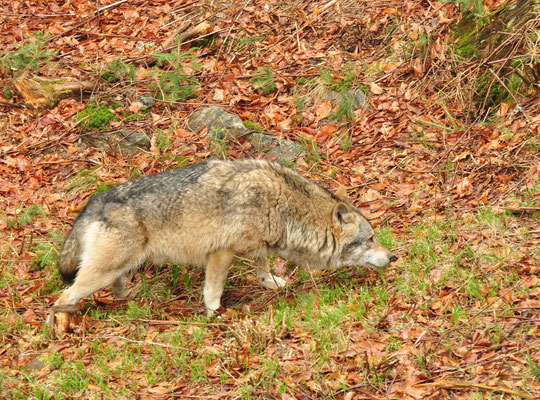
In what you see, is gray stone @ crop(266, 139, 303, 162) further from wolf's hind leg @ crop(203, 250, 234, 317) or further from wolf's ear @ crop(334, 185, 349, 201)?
wolf's hind leg @ crop(203, 250, 234, 317)

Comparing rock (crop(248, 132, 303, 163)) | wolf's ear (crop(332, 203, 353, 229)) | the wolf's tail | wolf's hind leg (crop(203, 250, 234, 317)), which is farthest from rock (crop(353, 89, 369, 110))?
the wolf's tail

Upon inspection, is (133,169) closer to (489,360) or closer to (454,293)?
(454,293)

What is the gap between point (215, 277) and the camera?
26.1ft

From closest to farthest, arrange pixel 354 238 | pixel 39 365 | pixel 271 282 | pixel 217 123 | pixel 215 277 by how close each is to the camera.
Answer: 1. pixel 39 365
2. pixel 215 277
3. pixel 354 238
4. pixel 271 282
5. pixel 217 123

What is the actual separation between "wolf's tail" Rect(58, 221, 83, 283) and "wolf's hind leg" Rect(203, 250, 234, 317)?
61.5 inches

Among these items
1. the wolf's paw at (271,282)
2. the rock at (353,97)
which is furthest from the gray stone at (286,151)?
the wolf's paw at (271,282)

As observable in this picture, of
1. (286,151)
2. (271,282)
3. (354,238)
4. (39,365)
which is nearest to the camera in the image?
(39,365)

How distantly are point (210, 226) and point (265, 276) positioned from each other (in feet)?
3.68

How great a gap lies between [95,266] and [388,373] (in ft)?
12.1

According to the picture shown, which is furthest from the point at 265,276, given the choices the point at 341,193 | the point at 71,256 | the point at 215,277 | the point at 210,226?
the point at 71,256

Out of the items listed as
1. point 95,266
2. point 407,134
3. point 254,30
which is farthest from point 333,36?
point 95,266

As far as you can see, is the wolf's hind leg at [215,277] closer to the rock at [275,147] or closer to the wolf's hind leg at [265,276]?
the wolf's hind leg at [265,276]

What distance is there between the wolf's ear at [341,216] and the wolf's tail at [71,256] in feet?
10.2

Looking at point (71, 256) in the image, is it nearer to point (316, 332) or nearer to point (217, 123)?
point (316, 332)
